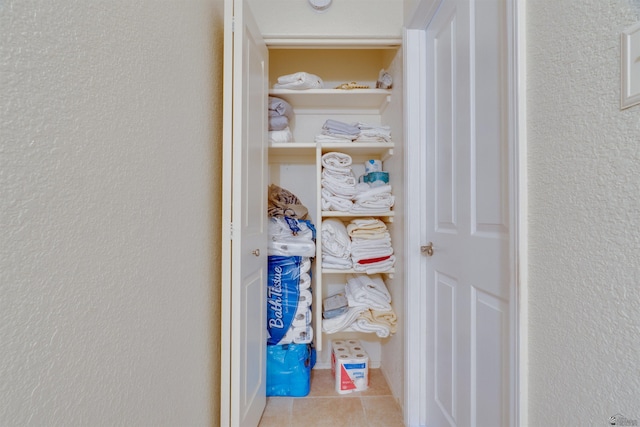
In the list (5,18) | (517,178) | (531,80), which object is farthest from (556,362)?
(5,18)

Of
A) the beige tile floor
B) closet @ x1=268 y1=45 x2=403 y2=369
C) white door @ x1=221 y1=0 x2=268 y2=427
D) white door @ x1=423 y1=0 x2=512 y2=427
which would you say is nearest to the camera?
white door @ x1=423 y1=0 x2=512 y2=427

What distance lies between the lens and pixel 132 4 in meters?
0.71

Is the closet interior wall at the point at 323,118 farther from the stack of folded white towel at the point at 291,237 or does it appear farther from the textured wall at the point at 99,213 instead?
the textured wall at the point at 99,213

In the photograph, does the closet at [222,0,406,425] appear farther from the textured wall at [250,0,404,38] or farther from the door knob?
the door knob

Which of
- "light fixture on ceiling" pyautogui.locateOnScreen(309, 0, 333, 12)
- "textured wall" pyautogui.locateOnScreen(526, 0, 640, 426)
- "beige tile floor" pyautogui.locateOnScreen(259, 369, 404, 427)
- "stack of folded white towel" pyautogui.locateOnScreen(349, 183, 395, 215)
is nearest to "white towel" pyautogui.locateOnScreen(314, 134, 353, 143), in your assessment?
"stack of folded white towel" pyautogui.locateOnScreen(349, 183, 395, 215)

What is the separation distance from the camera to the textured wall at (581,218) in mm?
481

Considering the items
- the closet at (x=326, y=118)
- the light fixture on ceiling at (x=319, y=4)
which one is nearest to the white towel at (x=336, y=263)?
the closet at (x=326, y=118)

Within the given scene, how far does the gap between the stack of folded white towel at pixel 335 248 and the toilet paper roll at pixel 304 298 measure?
0.65 ft

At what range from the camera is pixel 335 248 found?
178 cm

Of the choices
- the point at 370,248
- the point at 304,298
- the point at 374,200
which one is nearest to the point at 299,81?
A: the point at 374,200

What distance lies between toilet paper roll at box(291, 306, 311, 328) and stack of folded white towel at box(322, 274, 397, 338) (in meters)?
0.10

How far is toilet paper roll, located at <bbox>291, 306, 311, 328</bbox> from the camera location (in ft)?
5.73

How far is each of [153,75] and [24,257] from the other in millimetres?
559

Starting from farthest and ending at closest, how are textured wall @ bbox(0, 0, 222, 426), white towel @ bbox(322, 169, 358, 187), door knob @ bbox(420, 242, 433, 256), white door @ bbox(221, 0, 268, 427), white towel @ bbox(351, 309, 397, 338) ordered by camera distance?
white towel @ bbox(322, 169, 358, 187) → white towel @ bbox(351, 309, 397, 338) → door knob @ bbox(420, 242, 433, 256) → white door @ bbox(221, 0, 268, 427) → textured wall @ bbox(0, 0, 222, 426)
